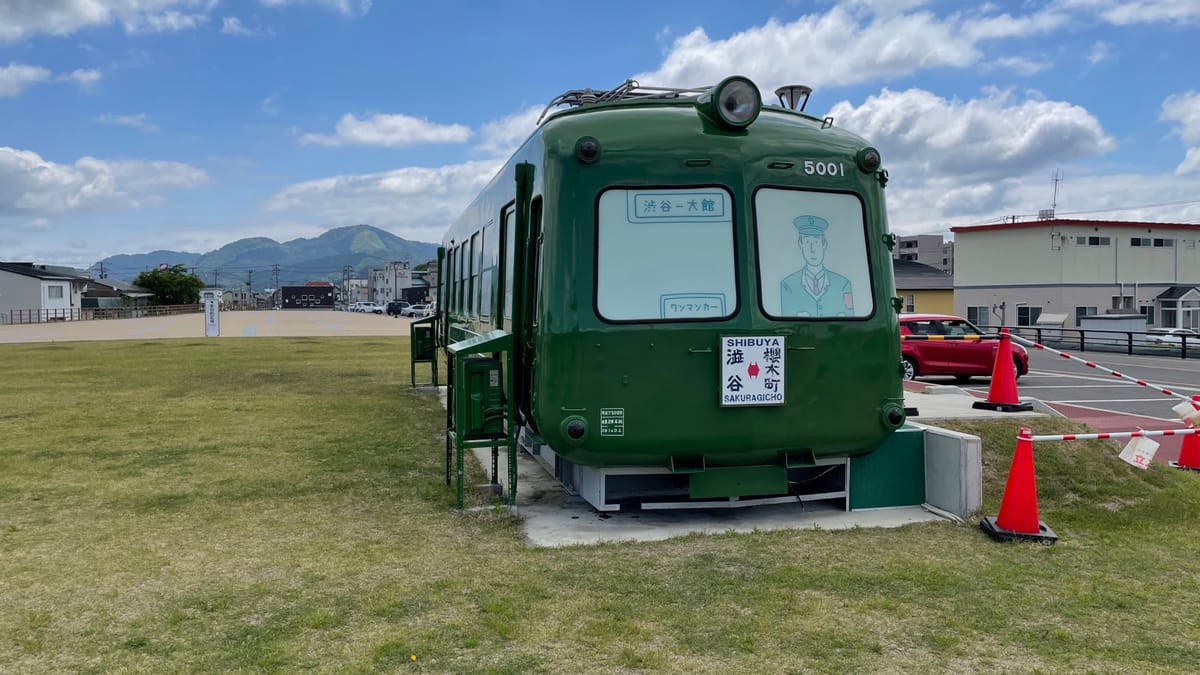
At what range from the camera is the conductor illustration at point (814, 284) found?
6133 mm

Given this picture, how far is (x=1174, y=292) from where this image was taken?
4306 cm

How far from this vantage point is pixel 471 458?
919 cm

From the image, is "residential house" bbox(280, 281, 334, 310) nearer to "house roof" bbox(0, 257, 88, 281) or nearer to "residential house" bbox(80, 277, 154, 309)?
"residential house" bbox(80, 277, 154, 309)

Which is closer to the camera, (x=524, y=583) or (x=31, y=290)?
(x=524, y=583)

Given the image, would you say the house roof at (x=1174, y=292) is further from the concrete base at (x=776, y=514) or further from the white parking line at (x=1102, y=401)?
the concrete base at (x=776, y=514)

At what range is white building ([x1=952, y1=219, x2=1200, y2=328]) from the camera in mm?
42938

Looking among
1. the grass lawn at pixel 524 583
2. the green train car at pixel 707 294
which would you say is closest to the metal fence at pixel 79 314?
the grass lawn at pixel 524 583

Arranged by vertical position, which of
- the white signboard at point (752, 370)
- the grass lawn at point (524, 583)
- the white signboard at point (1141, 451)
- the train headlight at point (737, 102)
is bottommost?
the grass lawn at point (524, 583)

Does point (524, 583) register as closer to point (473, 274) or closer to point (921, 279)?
point (473, 274)

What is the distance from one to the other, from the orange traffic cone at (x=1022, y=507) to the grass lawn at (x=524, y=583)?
13 centimetres

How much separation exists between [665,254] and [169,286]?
10278 cm

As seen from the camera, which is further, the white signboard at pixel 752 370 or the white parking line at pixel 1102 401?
the white parking line at pixel 1102 401

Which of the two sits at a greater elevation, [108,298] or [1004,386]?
[108,298]

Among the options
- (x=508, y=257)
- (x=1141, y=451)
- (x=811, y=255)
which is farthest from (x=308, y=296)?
(x=1141, y=451)
